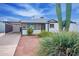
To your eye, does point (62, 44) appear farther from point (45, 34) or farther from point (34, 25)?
point (34, 25)

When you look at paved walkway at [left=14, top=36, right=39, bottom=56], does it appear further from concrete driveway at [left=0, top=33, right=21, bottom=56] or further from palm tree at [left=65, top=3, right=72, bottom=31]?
palm tree at [left=65, top=3, right=72, bottom=31]

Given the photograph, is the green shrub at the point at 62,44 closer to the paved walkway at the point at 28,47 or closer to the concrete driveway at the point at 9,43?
the paved walkway at the point at 28,47

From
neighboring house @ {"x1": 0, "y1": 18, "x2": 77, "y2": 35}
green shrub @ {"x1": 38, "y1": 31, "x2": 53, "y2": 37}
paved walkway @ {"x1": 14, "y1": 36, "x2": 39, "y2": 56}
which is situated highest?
neighboring house @ {"x1": 0, "y1": 18, "x2": 77, "y2": 35}

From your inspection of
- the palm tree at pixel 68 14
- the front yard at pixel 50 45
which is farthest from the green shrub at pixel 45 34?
the palm tree at pixel 68 14

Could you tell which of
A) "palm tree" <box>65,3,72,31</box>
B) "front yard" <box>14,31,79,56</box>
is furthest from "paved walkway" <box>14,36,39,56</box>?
"palm tree" <box>65,3,72,31</box>

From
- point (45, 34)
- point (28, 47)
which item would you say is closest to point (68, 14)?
point (45, 34)
